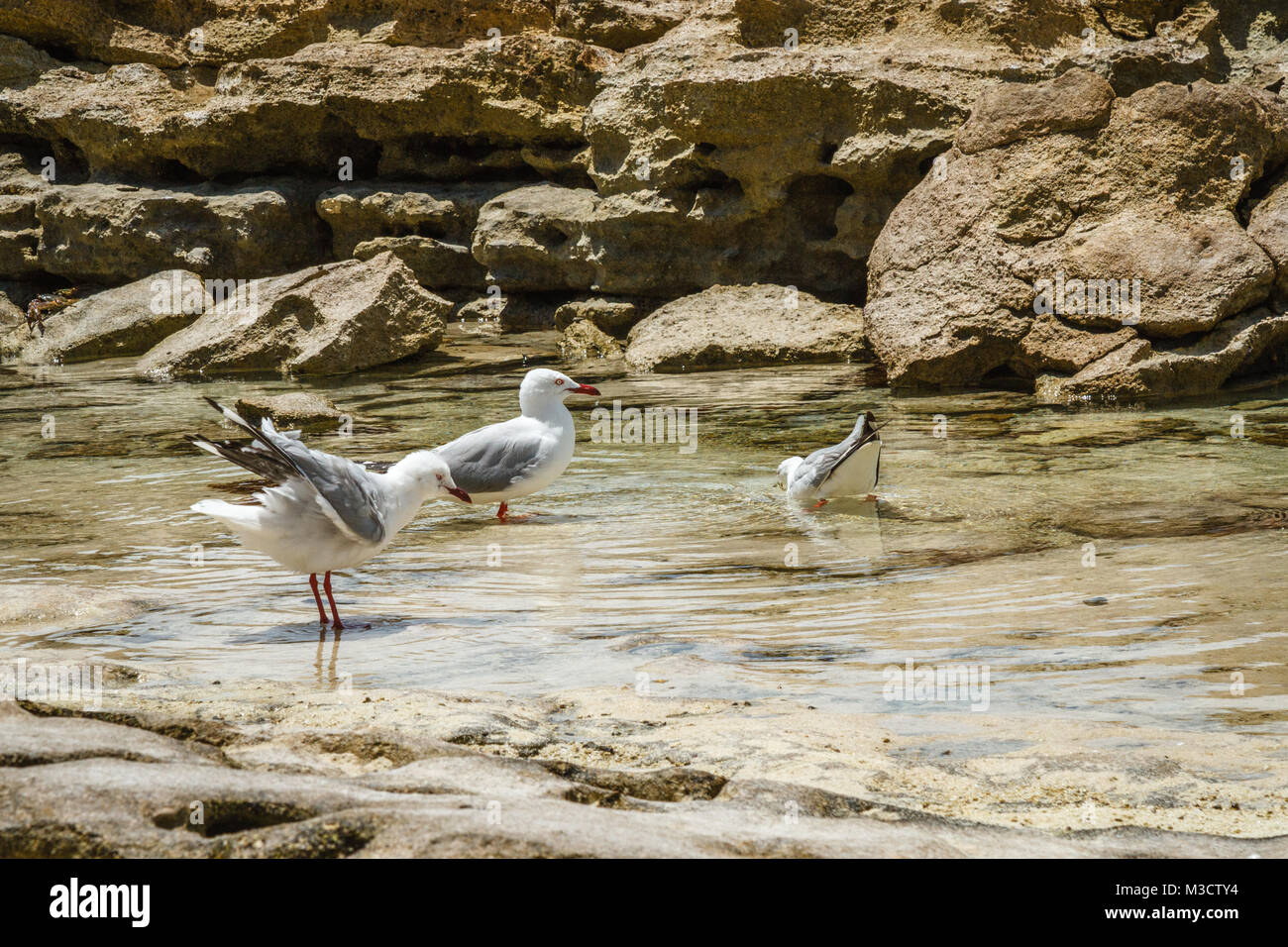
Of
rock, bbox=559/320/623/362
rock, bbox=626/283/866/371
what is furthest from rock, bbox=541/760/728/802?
rock, bbox=559/320/623/362

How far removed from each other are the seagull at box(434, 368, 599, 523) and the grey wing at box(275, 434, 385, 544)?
79.2 inches

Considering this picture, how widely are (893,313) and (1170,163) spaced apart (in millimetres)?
2526

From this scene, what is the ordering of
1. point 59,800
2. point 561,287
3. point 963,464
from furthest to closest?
point 561,287, point 963,464, point 59,800

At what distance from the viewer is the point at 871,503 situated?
7.05 meters

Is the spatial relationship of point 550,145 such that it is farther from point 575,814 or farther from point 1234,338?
point 575,814

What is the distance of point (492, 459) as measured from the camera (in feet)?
22.3

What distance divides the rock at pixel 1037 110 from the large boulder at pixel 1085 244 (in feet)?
0.04

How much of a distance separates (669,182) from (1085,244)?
5156mm

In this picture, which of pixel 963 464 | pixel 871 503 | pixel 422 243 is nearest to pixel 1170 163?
pixel 963 464

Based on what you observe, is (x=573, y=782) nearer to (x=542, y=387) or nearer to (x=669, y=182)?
(x=542, y=387)

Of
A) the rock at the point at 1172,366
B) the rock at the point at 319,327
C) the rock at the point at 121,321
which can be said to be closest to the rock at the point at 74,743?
the rock at the point at 1172,366

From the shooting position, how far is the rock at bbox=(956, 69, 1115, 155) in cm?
1072

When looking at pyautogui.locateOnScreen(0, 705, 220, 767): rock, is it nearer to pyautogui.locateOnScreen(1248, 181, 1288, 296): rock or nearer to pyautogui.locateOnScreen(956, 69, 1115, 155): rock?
pyautogui.locateOnScreen(1248, 181, 1288, 296): rock

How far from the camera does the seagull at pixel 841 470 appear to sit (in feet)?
21.6
